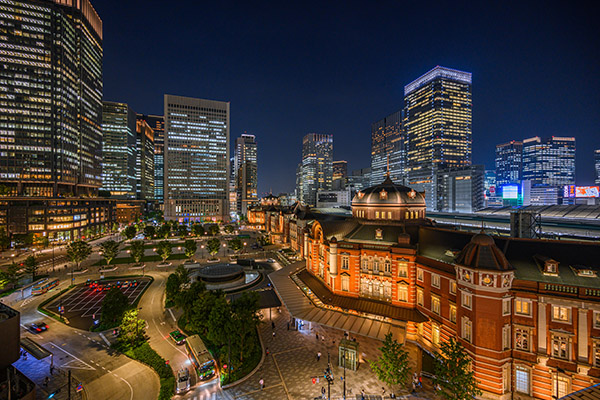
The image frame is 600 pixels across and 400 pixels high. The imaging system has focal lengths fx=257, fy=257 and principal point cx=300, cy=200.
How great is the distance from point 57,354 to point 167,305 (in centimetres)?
1692

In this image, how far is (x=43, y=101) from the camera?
4633 inches

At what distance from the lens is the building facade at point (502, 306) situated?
25797 millimetres

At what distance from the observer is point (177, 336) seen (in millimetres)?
39688

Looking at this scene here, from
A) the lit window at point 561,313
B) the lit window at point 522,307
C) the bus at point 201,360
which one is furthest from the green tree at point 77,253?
the lit window at point 561,313

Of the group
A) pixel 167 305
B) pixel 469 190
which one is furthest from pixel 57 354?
pixel 469 190

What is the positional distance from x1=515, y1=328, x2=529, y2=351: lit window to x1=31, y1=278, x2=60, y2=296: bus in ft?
284

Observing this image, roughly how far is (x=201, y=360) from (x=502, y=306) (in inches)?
1395

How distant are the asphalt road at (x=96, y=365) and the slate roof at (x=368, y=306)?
86.9 ft

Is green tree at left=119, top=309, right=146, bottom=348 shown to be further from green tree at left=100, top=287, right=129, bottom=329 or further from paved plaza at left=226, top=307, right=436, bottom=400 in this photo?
paved plaza at left=226, top=307, right=436, bottom=400

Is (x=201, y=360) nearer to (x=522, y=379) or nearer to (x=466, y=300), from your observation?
(x=466, y=300)

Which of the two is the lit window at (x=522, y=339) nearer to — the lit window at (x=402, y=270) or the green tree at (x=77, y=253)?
the lit window at (x=402, y=270)

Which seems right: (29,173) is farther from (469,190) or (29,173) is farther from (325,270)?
(469,190)

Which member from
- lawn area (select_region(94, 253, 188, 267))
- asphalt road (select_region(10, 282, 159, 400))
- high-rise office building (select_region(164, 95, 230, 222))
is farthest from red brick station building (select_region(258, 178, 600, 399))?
high-rise office building (select_region(164, 95, 230, 222))

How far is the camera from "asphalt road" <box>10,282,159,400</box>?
29188 millimetres
